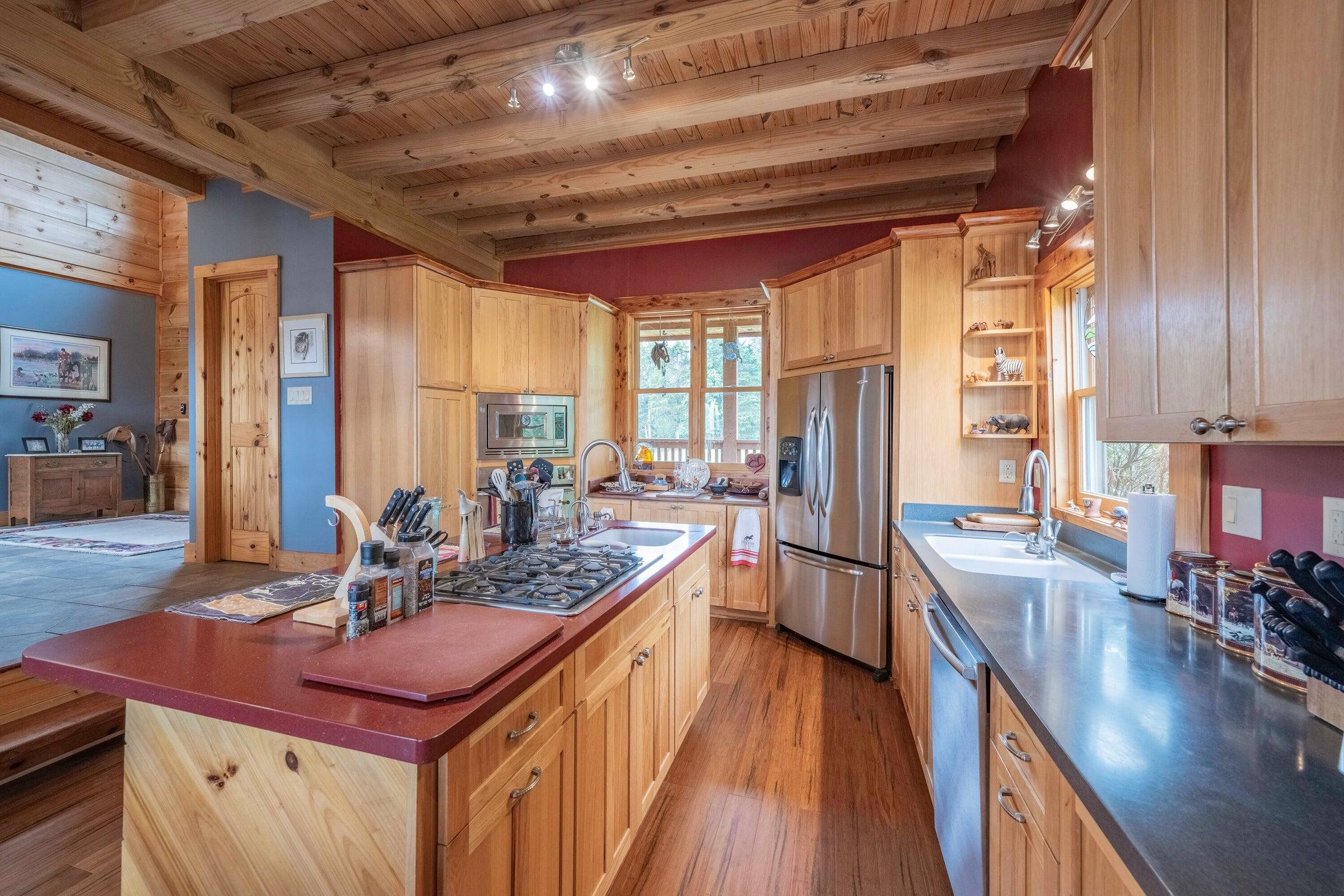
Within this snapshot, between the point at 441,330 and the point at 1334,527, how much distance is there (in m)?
4.09

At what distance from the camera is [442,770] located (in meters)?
0.82

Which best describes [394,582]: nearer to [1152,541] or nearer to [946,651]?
[946,651]

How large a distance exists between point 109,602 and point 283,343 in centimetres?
187

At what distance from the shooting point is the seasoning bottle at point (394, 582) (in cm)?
117

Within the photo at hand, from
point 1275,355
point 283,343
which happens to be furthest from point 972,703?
point 283,343

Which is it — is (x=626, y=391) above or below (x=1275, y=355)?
above

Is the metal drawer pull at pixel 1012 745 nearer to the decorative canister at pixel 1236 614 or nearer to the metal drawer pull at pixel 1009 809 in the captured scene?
the metal drawer pull at pixel 1009 809

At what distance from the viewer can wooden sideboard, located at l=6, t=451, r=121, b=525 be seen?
568cm

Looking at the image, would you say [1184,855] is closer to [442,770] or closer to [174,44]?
[442,770]

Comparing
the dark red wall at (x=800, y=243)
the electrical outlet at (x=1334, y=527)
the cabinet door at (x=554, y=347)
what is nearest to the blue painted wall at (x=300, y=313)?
the cabinet door at (x=554, y=347)

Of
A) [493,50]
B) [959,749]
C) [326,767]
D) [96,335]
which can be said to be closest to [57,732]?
[326,767]

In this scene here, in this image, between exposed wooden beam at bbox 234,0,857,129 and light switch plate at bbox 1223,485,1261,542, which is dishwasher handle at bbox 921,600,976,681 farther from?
exposed wooden beam at bbox 234,0,857,129

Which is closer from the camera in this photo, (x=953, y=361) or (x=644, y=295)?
(x=953, y=361)

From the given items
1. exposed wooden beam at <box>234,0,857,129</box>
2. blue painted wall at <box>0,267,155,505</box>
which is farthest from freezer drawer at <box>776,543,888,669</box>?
blue painted wall at <box>0,267,155,505</box>
